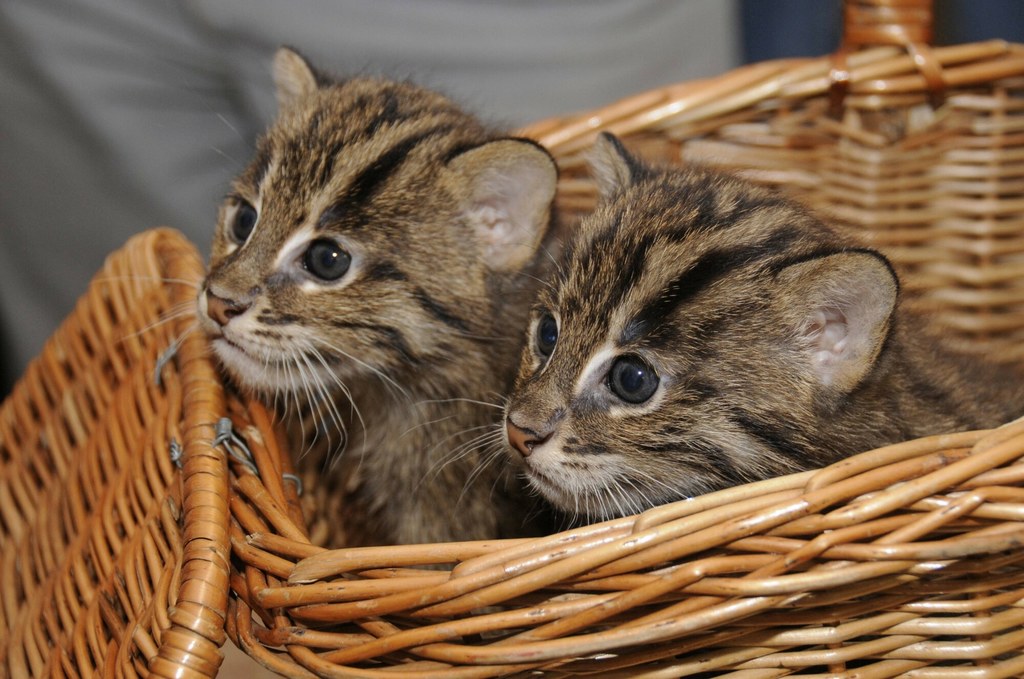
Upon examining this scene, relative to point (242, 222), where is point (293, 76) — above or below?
above

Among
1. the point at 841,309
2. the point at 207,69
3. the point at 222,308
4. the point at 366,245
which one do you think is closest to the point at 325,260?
the point at 366,245

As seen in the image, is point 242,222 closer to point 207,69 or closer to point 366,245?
point 366,245

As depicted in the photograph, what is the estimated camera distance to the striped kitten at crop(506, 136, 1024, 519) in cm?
181

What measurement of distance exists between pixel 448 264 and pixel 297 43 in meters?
1.98

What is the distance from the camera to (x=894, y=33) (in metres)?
2.84

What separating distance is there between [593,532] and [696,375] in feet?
1.38

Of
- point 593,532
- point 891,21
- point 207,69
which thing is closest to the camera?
point 593,532

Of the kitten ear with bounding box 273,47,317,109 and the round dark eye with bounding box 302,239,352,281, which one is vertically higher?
the kitten ear with bounding box 273,47,317,109

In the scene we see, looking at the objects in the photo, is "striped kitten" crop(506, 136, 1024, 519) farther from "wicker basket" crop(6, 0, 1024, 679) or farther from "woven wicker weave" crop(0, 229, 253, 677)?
"woven wicker weave" crop(0, 229, 253, 677)

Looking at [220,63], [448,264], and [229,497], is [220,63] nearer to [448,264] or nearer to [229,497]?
[448,264]

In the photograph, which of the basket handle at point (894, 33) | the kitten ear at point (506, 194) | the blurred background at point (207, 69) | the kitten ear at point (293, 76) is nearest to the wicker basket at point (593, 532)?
the basket handle at point (894, 33)

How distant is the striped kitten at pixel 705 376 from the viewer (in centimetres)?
181

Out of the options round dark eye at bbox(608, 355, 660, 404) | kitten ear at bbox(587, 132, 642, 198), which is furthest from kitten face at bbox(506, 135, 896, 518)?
kitten ear at bbox(587, 132, 642, 198)

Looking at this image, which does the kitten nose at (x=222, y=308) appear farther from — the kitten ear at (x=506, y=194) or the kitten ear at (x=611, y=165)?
the kitten ear at (x=611, y=165)
